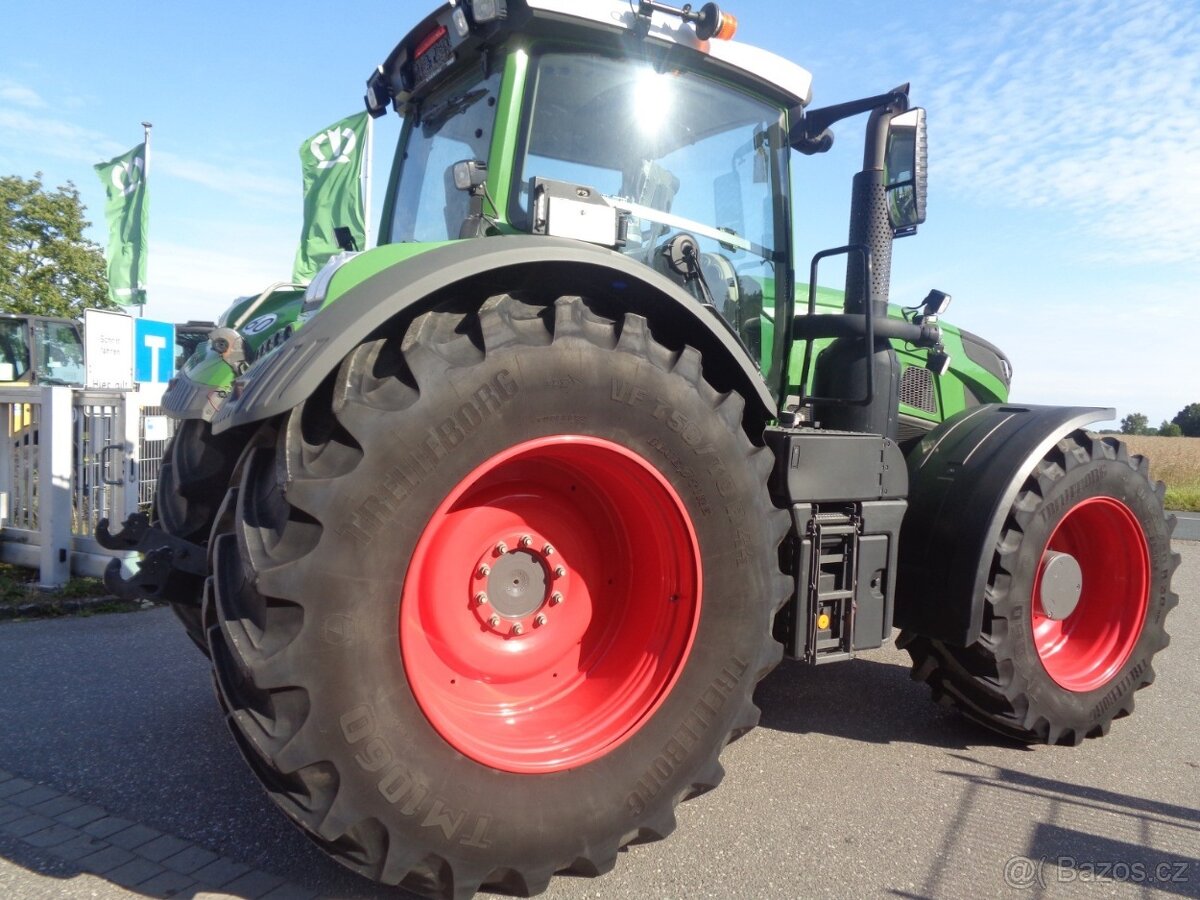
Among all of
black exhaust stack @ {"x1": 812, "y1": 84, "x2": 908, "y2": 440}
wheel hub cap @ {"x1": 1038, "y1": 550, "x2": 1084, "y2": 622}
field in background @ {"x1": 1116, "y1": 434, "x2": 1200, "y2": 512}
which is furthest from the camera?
field in background @ {"x1": 1116, "y1": 434, "x2": 1200, "y2": 512}

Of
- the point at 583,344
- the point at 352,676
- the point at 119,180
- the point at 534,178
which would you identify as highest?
the point at 119,180

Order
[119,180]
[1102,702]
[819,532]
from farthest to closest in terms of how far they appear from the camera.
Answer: [119,180] → [1102,702] → [819,532]

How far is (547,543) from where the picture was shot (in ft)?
8.30

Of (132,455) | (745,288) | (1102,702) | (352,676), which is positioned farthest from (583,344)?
(132,455)

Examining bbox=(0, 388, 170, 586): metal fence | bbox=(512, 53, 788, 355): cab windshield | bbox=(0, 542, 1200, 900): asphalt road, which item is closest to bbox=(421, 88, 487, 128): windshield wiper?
bbox=(512, 53, 788, 355): cab windshield

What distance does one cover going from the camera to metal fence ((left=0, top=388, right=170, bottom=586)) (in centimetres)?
594

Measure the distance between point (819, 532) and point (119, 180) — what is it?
12666 mm

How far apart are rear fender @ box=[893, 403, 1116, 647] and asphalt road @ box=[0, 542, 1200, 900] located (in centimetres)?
58

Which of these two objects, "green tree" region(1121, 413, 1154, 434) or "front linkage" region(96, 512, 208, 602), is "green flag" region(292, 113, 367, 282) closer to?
"front linkage" region(96, 512, 208, 602)

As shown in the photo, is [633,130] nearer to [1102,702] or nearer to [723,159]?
[723,159]

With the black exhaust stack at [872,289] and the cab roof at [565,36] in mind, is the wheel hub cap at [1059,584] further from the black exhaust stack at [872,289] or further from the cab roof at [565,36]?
the cab roof at [565,36]

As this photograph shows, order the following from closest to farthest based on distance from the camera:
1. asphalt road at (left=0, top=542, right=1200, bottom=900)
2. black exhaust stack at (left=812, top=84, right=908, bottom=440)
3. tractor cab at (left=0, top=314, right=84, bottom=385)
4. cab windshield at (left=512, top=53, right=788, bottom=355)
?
asphalt road at (left=0, top=542, right=1200, bottom=900)
cab windshield at (left=512, top=53, right=788, bottom=355)
black exhaust stack at (left=812, top=84, right=908, bottom=440)
tractor cab at (left=0, top=314, right=84, bottom=385)

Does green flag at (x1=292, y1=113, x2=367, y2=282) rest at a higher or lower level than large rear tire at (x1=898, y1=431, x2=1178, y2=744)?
higher

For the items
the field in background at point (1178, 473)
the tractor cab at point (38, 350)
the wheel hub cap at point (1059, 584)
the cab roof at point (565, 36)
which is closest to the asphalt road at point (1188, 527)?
the field in background at point (1178, 473)
